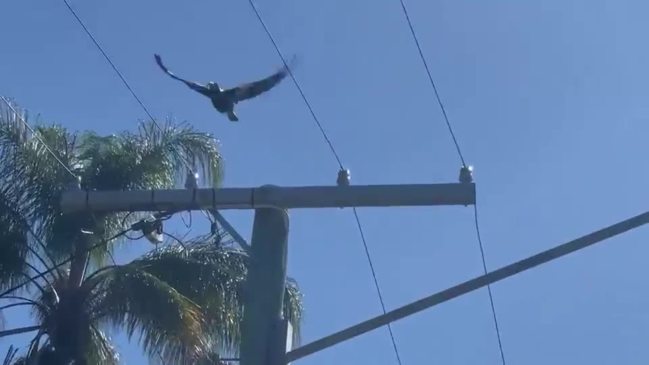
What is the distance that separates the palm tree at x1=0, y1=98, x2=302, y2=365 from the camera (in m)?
17.8

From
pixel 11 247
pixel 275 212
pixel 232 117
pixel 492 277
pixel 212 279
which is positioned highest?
pixel 11 247

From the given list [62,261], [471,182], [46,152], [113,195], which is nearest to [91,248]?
[62,261]

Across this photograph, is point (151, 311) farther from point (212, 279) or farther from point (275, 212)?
point (275, 212)

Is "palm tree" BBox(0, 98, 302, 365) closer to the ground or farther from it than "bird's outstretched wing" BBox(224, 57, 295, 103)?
farther from it

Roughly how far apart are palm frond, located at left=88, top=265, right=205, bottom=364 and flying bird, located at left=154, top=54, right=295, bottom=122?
5.26 m

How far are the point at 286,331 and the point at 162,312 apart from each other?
6514mm

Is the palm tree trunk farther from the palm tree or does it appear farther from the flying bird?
the flying bird

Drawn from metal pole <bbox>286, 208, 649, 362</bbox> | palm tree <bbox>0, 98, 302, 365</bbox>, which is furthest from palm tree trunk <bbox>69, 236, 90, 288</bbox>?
metal pole <bbox>286, 208, 649, 362</bbox>

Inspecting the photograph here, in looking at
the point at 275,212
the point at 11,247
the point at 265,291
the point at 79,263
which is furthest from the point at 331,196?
the point at 11,247

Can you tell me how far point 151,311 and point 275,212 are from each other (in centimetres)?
643

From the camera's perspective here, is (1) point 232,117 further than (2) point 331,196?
Yes

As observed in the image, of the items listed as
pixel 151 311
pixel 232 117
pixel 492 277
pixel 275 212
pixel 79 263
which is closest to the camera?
pixel 492 277

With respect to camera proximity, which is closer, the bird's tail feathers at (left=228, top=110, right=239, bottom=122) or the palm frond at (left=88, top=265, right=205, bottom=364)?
the bird's tail feathers at (left=228, top=110, right=239, bottom=122)

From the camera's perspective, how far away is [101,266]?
64.8ft
